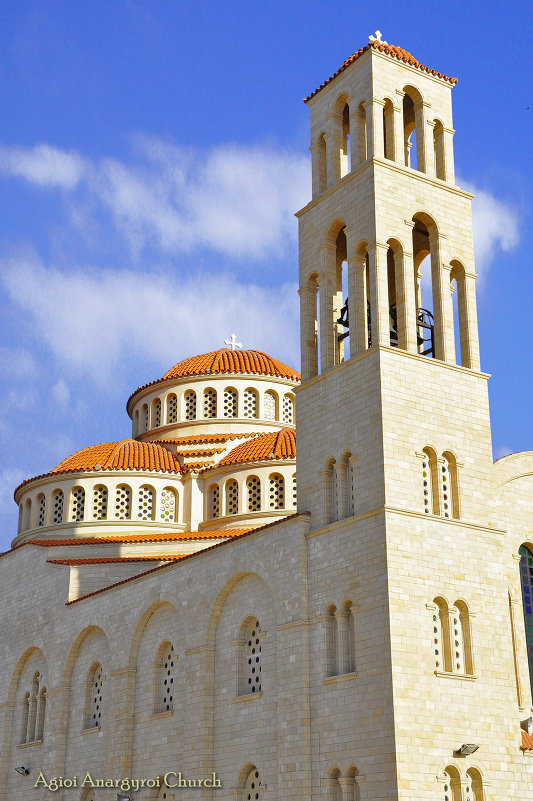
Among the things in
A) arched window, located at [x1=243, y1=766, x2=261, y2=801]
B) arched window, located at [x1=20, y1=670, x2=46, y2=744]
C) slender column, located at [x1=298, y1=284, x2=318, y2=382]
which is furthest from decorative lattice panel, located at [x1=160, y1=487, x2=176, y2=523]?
arched window, located at [x1=243, y1=766, x2=261, y2=801]

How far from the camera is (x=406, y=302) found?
79.7 ft

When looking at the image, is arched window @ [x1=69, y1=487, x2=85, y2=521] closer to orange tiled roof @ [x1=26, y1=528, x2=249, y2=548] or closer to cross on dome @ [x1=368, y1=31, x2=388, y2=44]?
orange tiled roof @ [x1=26, y1=528, x2=249, y2=548]

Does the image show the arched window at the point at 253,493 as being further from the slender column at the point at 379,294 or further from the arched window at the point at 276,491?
the slender column at the point at 379,294

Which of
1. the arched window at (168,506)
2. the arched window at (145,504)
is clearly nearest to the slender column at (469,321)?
the arched window at (168,506)

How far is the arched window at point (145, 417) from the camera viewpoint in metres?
42.2

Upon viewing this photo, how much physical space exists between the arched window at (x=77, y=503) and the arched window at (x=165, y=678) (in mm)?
9888

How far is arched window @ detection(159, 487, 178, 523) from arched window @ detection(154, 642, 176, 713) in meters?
8.97

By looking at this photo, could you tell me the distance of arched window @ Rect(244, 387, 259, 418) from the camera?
133ft

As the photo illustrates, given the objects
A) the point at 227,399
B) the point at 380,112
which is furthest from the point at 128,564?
the point at 380,112

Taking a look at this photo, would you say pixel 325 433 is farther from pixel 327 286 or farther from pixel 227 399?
pixel 227 399

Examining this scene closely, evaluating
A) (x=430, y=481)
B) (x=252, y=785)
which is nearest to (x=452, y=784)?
(x=252, y=785)

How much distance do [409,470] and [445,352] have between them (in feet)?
11.9

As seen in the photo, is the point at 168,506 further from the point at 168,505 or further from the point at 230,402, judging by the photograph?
the point at 230,402

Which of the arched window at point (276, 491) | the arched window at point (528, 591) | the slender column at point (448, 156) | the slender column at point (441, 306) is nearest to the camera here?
the slender column at point (441, 306)
